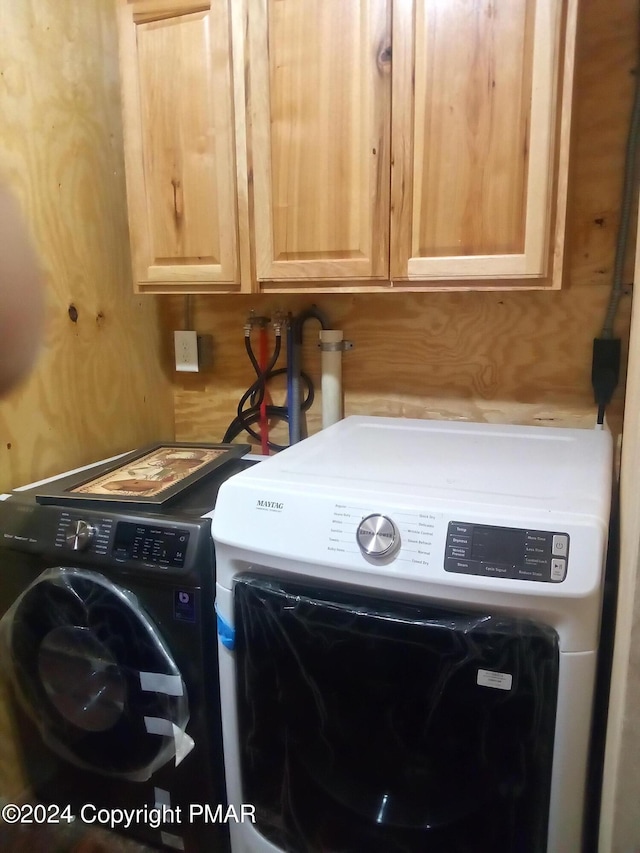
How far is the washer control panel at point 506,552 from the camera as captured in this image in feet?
2.67

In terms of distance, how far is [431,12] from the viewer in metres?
1.15

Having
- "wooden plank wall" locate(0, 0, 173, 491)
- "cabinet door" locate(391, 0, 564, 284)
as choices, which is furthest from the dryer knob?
"cabinet door" locate(391, 0, 564, 284)

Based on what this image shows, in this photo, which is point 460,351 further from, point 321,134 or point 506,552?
point 506,552

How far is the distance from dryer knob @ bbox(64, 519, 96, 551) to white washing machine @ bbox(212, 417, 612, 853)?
1.03ft

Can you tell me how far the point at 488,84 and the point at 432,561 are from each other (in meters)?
0.88

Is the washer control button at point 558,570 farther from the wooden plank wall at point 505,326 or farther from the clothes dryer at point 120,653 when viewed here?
the wooden plank wall at point 505,326

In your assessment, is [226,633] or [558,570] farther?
→ [226,633]

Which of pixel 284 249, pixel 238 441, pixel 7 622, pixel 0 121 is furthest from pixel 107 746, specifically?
pixel 0 121

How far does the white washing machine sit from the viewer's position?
83 cm

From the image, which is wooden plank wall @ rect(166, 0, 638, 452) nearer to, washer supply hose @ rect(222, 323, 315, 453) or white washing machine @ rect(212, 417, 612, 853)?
washer supply hose @ rect(222, 323, 315, 453)

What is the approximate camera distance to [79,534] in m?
1.20

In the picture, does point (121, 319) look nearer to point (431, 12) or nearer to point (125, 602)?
point (125, 602)

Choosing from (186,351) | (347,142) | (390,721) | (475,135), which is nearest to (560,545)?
(390,721)

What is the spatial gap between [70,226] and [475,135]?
941 millimetres
